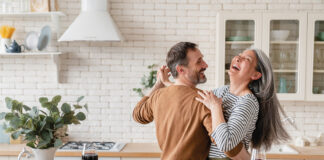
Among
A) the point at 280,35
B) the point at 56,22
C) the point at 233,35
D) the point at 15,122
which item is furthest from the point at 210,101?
the point at 56,22

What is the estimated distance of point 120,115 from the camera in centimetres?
414

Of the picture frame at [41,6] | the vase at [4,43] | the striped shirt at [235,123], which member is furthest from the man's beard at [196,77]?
the vase at [4,43]

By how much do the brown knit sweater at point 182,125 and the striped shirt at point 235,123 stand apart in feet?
0.19

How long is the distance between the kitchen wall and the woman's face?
5.93 ft

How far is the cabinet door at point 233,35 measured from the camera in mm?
3668

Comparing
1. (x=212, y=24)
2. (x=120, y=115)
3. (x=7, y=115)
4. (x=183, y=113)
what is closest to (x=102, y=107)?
(x=120, y=115)

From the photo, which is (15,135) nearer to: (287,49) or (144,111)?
(144,111)

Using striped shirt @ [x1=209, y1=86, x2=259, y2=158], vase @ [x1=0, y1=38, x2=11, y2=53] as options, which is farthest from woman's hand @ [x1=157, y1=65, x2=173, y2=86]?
vase @ [x1=0, y1=38, x2=11, y2=53]

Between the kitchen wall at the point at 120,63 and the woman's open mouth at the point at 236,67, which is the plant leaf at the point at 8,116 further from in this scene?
the kitchen wall at the point at 120,63

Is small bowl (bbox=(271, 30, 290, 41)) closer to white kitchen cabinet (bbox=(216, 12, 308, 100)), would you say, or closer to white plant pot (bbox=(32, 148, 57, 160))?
white kitchen cabinet (bbox=(216, 12, 308, 100))

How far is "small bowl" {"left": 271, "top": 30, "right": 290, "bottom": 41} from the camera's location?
3.68m

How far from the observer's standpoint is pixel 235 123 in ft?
6.47

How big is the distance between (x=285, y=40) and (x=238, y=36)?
1.52ft

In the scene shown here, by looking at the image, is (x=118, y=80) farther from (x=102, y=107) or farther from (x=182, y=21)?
(x=182, y=21)
